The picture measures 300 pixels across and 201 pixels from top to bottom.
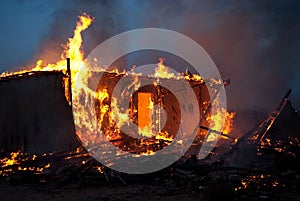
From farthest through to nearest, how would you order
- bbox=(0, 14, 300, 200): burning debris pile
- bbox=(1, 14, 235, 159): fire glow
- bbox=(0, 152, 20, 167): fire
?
bbox=(1, 14, 235, 159): fire glow < bbox=(0, 152, 20, 167): fire < bbox=(0, 14, 300, 200): burning debris pile

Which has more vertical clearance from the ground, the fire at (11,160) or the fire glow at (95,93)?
the fire glow at (95,93)

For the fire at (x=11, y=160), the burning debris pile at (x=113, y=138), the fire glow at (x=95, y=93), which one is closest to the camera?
the burning debris pile at (x=113, y=138)

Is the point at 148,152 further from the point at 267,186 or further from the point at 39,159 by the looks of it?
the point at 267,186

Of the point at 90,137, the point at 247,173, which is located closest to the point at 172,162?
the point at 247,173

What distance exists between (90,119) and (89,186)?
221 inches

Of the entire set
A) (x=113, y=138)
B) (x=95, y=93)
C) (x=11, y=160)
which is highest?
(x=95, y=93)

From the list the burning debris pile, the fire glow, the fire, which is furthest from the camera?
the fire glow

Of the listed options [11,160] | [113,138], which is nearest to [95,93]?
[113,138]

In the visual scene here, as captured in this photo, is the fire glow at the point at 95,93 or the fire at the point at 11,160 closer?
the fire at the point at 11,160

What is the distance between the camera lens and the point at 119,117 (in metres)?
17.2

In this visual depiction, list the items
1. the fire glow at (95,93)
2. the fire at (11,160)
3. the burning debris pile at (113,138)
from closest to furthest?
the burning debris pile at (113,138) → the fire at (11,160) → the fire glow at (95,93)

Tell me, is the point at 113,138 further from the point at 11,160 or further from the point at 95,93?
the point at 11,160

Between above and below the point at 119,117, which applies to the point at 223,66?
above

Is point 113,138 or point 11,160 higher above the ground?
point 113,138
